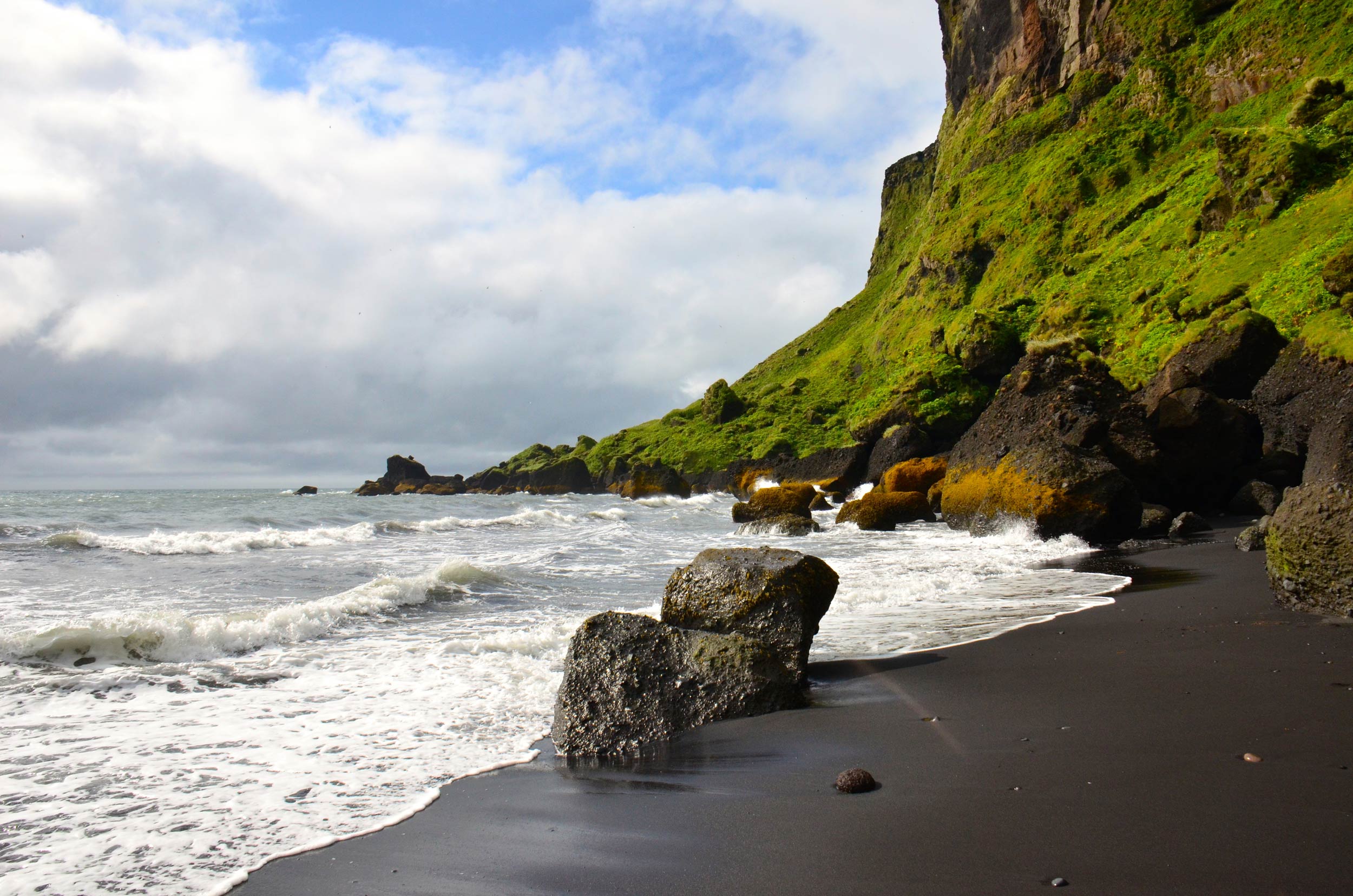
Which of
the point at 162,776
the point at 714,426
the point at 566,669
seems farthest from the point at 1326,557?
the point at 714,426

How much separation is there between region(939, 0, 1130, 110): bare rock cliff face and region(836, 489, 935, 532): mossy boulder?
49142 millimetres

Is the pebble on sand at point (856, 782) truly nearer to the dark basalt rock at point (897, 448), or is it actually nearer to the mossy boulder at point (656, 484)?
the dark basalt rock at point (897, 448)

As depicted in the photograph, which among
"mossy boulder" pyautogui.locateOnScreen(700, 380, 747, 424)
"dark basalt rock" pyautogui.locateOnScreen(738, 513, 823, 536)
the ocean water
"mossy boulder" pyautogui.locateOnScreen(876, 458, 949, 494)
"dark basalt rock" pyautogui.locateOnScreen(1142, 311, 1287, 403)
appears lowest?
the ocean water

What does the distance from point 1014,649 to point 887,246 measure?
10232 centimetres

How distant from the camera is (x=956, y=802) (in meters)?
3.79

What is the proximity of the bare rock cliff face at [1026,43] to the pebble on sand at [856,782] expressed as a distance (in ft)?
220

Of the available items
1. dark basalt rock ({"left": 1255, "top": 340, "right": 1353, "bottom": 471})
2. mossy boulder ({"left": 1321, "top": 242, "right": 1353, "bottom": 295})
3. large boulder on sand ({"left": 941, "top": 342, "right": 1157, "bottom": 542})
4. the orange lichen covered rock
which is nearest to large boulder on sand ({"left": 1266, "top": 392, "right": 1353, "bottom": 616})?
the orange lichen covered rock

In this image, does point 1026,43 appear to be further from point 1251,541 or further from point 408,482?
point 408,482

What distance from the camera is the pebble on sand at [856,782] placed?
4094 millimetres

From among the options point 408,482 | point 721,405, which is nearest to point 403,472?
point 408,482

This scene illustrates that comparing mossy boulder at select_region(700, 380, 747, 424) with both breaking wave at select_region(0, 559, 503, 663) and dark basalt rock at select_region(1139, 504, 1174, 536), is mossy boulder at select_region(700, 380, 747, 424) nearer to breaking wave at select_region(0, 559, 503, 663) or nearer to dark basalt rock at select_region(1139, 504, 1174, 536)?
dark basalt rock at select_region(1139, 504, 1174, 536)

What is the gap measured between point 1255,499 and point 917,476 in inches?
414

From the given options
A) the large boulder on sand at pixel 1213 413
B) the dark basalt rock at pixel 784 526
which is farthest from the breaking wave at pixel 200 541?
the large boulder on sand at pixel 1213 413

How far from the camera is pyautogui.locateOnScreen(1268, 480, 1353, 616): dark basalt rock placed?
22.9 ft
